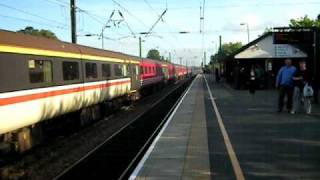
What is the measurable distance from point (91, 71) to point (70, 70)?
3.34 meters

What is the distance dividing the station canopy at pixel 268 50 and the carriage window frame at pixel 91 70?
21.7 meters

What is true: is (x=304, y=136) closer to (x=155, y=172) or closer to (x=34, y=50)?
(x=155, y=172)

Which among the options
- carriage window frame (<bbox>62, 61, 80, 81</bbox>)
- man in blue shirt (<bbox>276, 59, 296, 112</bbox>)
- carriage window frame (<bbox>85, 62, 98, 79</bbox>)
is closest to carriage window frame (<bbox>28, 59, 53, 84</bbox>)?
carriage window frame (<bbox>62, 61, 80, 81</bbox>)

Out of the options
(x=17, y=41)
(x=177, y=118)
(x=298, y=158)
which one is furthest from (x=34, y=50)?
(x=177, y=118)

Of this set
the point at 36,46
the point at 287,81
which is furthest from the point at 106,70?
the point at 36,46

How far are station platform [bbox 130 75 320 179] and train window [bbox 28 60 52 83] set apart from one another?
308 cm

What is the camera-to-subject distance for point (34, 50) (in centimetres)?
Answer: 1420

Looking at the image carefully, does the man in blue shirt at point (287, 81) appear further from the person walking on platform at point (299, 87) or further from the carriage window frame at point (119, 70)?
the carriage window frame at point (119, 70)

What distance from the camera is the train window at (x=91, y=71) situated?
20.8 meters

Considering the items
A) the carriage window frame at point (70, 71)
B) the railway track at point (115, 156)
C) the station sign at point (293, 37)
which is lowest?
the railway track at point (115, 156)

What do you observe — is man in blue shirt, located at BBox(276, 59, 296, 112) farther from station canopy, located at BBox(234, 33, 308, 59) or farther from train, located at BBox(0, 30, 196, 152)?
station canopy, located at BBox(234, 33, 308, 59)

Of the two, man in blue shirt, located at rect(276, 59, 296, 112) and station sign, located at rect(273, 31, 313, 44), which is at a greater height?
station sign, located at rect(273, 31, 313, 44)

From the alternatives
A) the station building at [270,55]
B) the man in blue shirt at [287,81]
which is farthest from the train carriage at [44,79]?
the station building at [270,55]

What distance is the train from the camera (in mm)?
12305
